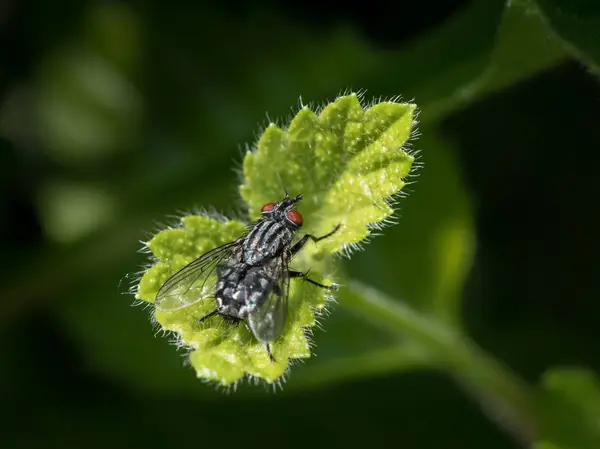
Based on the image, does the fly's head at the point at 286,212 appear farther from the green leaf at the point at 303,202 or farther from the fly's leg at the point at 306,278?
the fly's leg at the point at 306,278

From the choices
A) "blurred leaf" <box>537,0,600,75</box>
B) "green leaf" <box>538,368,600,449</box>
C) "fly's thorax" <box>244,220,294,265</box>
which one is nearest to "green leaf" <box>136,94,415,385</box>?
"fly's thorax" <box>244,220,294,265</box>

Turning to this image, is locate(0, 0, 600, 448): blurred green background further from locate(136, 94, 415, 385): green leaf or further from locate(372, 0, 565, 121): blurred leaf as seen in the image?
locate(136, 94, 415, 385): green leaf

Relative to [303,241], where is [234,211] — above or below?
above

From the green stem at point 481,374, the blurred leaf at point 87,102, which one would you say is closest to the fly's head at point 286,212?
the green stem at point 481,374

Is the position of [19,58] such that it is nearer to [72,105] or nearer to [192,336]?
[72,105]

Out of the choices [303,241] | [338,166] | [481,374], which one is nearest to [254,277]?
[303,241]

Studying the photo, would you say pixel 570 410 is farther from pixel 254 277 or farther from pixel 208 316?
pixel 208 316
